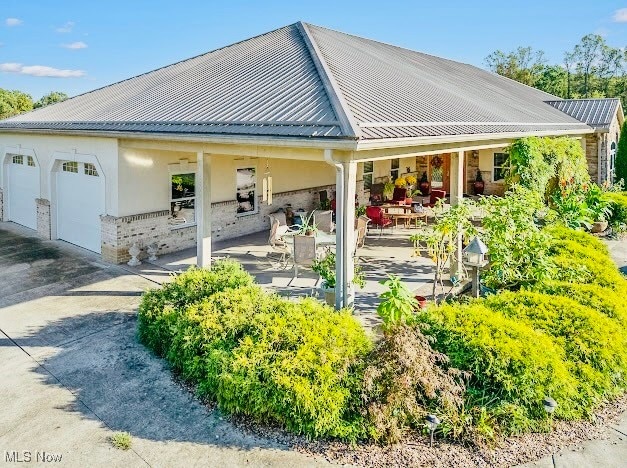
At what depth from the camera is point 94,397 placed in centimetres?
691

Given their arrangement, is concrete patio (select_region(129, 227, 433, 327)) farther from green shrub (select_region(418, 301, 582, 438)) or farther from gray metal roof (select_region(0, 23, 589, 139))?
gray metal roof (select_region(0, 23, 589, 139))

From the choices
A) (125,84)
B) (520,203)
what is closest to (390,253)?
(520,203)

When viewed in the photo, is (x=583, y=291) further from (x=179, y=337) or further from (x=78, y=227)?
(x=78, y=227)

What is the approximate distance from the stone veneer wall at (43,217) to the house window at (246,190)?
608 centimetres

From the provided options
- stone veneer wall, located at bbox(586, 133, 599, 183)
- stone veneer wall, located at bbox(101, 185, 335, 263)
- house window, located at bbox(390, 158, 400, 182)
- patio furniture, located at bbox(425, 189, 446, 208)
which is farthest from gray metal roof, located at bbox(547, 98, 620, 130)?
stone veneer wall, located at bbox(101, 185, 335, 263)

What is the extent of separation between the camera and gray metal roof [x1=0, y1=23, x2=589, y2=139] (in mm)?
9430

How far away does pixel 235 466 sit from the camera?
18.2ft

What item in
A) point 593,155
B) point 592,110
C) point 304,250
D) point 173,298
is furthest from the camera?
point 593,155

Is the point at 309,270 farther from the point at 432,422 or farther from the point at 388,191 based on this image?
the point at 388,191

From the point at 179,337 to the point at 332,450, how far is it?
294 cm

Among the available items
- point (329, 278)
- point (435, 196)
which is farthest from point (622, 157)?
point (329, 278)

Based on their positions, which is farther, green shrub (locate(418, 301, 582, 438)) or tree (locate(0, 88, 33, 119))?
tree (locate(0, 88, 33, 119))

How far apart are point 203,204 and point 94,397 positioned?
205 inches

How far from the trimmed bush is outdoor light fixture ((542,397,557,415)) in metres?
2.26
